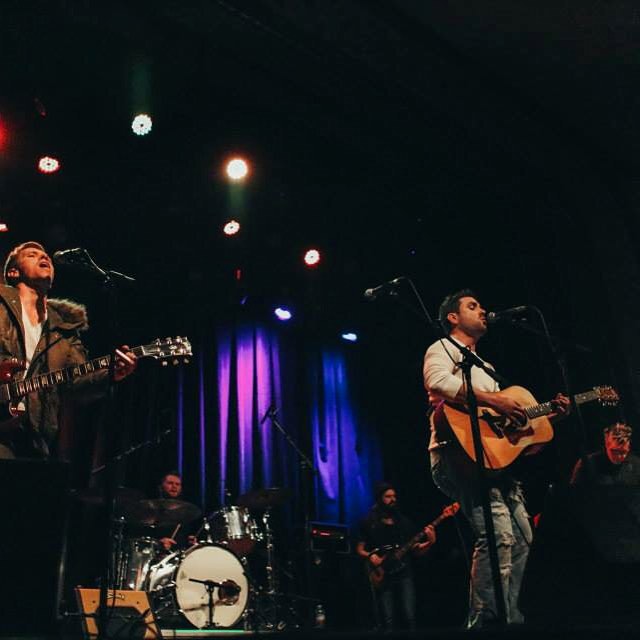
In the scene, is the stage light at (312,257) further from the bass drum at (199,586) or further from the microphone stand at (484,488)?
the microphone stand at (484,488)

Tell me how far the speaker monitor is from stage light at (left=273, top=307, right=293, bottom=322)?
5023 millimetres

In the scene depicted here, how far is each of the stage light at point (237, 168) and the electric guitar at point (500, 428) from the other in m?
3.68

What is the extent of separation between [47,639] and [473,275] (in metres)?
6.04

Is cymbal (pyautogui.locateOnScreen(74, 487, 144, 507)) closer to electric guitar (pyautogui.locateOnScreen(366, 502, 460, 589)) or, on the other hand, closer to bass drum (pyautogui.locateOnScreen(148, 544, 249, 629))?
bass drum (pyautogui.locateOnScreen(148, 544, 249, 629))

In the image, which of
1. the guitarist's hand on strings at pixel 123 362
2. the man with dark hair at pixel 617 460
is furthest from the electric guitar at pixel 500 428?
the guitarist's hand on strings at pixel 123 362

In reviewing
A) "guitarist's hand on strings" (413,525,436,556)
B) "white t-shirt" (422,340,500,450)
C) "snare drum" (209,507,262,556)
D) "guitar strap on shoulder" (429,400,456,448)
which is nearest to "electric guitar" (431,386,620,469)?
"guitar strap on shoulder" (429,400,456,448)

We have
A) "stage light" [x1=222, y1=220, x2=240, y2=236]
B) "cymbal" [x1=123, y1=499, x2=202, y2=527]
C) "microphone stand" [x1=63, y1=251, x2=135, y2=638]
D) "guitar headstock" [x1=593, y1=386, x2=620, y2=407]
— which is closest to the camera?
"microphone stand" [x1=63, y1=251, x2=135, y2=638]

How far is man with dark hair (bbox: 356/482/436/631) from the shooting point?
293 inches

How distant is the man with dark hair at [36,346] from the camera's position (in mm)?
3967

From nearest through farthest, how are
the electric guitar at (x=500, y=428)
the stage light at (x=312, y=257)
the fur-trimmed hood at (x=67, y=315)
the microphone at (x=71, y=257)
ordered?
the microphone at (x=71, y=257), the electric guitar at (x=500, y=428), the fur-trimmed hood at (x=67, y=315), the stage light at (x=312, y=257)

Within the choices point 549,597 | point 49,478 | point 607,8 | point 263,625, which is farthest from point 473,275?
point 49,478

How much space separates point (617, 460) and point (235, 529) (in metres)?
3.46

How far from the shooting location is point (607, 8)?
513 cm

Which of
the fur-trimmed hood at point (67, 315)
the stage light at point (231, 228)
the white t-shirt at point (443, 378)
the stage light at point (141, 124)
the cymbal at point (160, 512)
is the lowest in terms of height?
the cymbal at point (160, 512)
